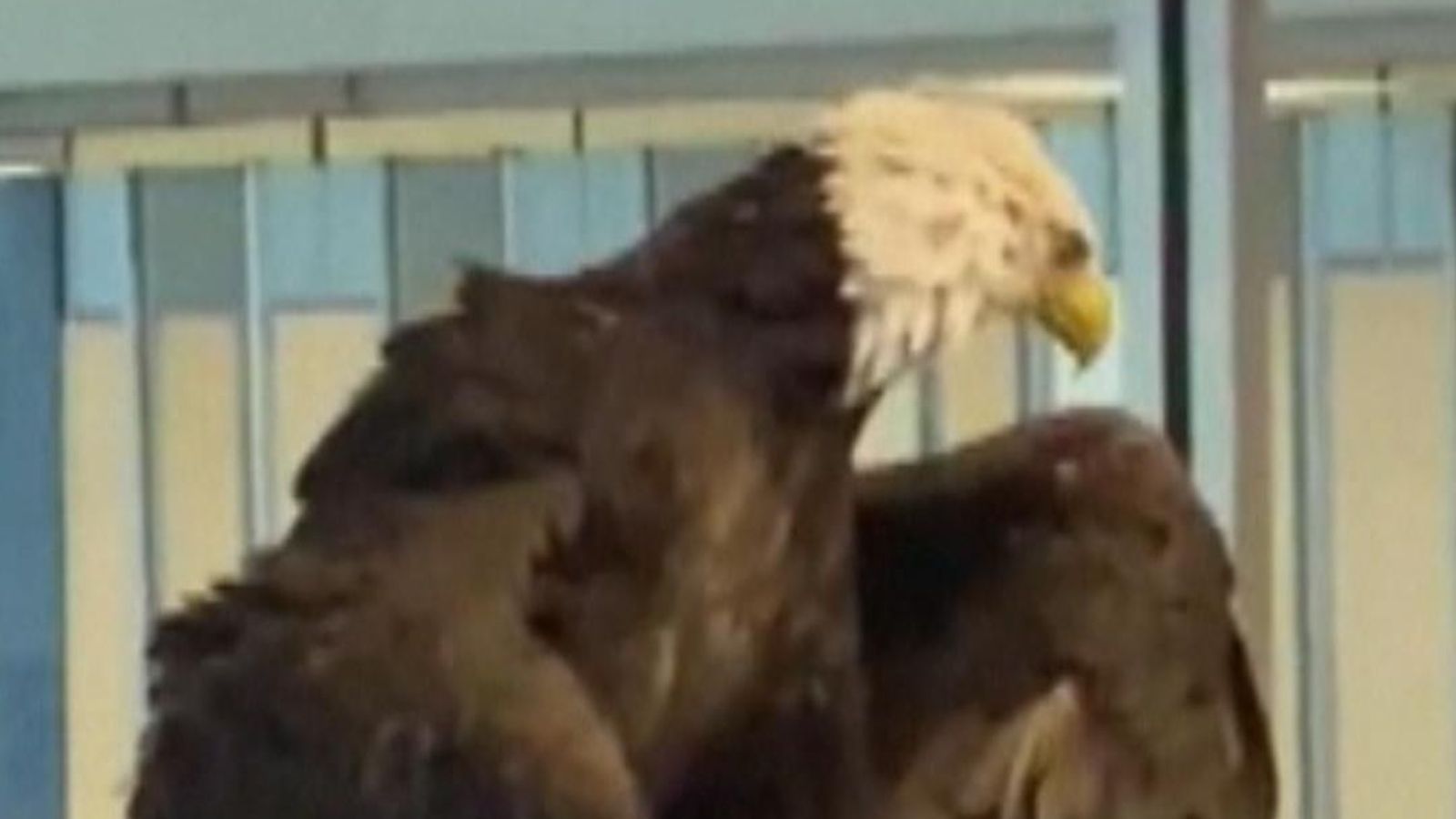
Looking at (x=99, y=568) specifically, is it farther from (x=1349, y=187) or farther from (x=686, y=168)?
(x=1349, y=187)

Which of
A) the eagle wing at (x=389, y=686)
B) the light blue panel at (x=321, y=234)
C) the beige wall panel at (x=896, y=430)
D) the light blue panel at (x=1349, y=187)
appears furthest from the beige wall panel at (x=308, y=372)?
the eagle wing at (x=389, y=686)

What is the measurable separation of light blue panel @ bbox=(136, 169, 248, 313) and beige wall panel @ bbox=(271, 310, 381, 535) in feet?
0.07

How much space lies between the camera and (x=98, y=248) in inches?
57.2

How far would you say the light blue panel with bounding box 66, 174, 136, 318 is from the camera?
143 centimetres

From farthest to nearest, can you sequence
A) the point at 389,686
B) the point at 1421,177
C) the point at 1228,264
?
the point at 1421,177
the point at 1228,264
the point at 389,686

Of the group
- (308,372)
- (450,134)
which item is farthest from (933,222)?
(308,372)

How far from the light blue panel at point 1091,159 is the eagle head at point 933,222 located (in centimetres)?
16

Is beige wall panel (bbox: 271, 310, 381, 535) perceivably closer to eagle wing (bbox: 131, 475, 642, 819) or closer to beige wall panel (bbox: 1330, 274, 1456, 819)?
beige wall panel (bbox: 1330, 274, 1456, 819)

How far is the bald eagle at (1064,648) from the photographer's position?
1.11 metres

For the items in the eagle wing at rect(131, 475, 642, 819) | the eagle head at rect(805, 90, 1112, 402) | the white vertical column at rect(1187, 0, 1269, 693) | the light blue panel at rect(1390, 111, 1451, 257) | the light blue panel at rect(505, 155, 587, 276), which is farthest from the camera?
the light blue panel at rect(505, 155, 587, 276)

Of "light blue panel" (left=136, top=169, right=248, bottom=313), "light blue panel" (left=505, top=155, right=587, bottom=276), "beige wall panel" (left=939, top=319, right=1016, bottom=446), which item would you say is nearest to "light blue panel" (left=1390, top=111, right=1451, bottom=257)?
"beige wall panel" (left=939, top=319, right=1016, bottom=446)

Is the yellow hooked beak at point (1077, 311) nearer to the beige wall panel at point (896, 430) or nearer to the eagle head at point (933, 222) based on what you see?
the eagle head at point (933, 222)

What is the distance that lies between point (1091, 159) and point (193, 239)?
29 cm

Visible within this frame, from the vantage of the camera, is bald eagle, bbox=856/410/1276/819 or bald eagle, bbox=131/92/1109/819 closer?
bald eagle, bbox=131/92/1109/819
